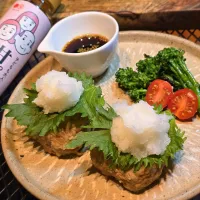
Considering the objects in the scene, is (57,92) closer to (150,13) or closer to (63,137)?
(63,137)

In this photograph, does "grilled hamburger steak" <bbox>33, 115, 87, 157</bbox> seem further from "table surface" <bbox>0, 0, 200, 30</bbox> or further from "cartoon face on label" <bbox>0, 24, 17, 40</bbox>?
"table surface" <bbox>0, 0, 200, 30</bbox>

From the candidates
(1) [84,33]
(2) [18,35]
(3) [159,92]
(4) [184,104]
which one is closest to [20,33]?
(2) [18,35]

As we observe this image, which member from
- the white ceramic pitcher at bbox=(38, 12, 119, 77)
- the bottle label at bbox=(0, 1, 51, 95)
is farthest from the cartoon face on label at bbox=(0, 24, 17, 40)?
the white ceramic pitcher at bbox=(38, 12, 119, 77)

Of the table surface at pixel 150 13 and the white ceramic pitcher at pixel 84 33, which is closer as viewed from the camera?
the white ceramic pitcher at pixel 84 33

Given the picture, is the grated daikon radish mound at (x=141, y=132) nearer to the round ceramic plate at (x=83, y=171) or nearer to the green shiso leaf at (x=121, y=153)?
the green shiso leaf at (x=121, y=153)

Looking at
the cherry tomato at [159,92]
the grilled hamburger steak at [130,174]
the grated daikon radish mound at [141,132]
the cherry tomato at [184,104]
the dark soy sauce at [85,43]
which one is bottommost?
the cherry tomato at [184,104]

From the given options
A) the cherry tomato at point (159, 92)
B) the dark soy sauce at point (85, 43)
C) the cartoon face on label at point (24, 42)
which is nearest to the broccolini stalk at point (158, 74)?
the cherry tomato at point (159, 92)

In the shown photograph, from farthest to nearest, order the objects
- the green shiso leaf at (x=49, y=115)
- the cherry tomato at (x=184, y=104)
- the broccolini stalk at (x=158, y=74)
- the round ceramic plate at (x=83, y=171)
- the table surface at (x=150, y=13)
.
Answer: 1. the table surface at (x=150, y=13)
2. the broccolini stalk at (x=158, y=74)
3. the cherry tomato at (x=184, y=104)
4. the green shiso leaf at (x=49, y=115)
5. the round ceramic plate at (x=83, y=171)
